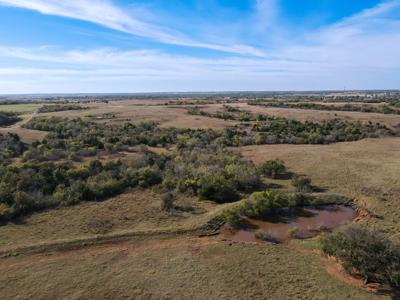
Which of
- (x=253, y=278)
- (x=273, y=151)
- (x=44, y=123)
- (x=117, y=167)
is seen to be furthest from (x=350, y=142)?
(x=44, y=123)

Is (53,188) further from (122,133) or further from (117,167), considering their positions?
(122,133)

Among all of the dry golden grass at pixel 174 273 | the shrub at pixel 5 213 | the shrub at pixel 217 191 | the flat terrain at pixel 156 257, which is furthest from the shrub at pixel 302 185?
the shrub at pixel 5 213

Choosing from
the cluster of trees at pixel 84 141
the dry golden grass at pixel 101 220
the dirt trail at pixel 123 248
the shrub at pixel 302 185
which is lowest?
the dirt trail at pixel 123 248

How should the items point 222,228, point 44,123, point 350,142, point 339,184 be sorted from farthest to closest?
point 44,123, point 350,142, point 339,184, point 222,228

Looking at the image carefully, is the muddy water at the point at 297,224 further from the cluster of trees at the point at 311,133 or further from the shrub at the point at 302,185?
the cluster of trees at the point at 311,133

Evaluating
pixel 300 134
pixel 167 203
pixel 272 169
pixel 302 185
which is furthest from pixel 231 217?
pixel 300 134

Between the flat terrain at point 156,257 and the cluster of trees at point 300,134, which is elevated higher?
the cluster of trees at point 300,134

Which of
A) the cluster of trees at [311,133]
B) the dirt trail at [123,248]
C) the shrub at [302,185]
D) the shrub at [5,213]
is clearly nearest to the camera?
the dirt trail at [123,248]
